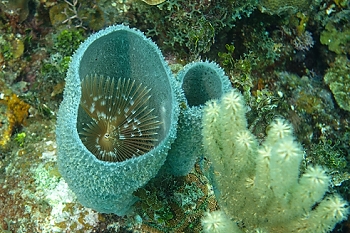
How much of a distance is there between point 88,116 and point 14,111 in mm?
1318

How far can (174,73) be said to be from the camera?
3164 mm

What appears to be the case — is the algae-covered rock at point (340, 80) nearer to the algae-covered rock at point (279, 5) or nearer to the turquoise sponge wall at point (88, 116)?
the algae-covered rock at point (279, 5)

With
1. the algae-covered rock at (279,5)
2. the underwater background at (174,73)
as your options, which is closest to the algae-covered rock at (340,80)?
the underwater background at (174,73)

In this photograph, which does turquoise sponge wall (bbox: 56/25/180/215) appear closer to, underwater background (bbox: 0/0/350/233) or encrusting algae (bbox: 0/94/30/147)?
underwater background (bbox: 0/0/350/233)

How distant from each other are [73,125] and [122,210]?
819mm

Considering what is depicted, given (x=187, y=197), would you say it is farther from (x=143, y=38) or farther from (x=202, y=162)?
(x=143, y=38)

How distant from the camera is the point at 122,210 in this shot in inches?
95.6

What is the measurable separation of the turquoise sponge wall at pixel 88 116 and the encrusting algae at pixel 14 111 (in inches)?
47.5

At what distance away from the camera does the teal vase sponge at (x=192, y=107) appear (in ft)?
7.44

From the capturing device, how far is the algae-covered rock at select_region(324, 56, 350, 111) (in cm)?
411

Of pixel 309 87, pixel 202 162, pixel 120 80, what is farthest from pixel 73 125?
pixel 309 87

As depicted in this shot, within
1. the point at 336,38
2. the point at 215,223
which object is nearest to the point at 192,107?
the point at 215,223

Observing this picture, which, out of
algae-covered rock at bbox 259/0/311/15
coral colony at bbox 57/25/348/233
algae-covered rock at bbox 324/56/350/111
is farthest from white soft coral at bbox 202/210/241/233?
algae-covered rock at bbox 324/56/350/111

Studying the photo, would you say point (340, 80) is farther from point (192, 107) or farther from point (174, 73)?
point (192, 107)
